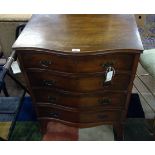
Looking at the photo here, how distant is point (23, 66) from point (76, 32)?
0.35m

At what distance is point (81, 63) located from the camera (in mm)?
1113

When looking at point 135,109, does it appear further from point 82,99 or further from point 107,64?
point 107,64

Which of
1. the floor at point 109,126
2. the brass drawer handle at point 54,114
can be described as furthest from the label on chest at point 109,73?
the floor at point 109,126

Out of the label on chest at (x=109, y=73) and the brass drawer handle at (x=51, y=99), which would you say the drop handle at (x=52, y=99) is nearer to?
the brass drawer handle at (x=51, y=99)

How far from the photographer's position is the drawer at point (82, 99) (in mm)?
1303

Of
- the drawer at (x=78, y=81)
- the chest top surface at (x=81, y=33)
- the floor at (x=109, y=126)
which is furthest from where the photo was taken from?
the floor at (x=109, y=126)

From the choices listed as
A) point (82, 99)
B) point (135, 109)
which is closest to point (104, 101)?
point (82, 99)

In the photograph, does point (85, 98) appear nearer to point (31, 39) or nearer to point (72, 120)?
point (72, 120)

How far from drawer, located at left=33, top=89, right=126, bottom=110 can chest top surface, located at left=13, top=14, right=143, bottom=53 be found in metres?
0.33

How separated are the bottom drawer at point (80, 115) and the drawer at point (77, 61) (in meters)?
0.37

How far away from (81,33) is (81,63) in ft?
0.58

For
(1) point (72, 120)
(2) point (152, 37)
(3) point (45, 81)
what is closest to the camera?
(3) point (45, 81)
